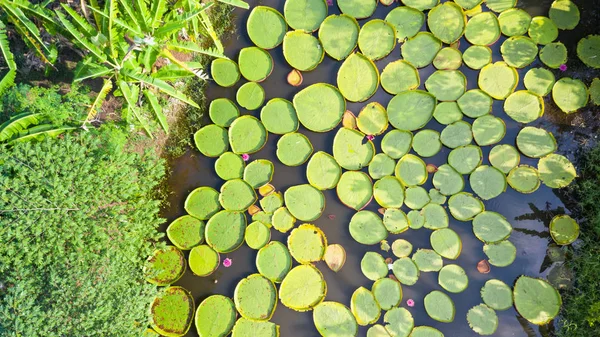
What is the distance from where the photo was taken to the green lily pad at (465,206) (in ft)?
14.6

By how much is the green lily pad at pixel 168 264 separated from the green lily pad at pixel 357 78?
2.86m

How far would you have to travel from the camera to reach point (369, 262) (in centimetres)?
445

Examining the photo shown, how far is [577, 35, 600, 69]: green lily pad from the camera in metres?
4.62

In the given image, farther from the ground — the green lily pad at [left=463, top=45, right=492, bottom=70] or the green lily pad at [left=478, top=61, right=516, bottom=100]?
the green lily pad at [left=463, top=45, right=492, bottom=70]

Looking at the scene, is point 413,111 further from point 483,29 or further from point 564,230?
point 564,230

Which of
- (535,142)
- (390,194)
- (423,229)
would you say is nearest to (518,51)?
(535,142)

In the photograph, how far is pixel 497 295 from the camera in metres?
4.43

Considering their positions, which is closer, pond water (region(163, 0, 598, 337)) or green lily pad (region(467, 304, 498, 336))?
green lily pad (region(467, 304, 498, 336))

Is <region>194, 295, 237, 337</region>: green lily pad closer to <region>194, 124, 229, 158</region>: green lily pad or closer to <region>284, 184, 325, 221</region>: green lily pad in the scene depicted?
<region>284, 184, 325, 221</region>: green lily pad

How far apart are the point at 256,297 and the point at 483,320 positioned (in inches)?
108

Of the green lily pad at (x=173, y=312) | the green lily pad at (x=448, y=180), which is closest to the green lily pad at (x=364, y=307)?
the green lily pad at (x=448, y=180)

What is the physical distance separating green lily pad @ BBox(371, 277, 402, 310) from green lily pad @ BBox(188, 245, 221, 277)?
1.97 m

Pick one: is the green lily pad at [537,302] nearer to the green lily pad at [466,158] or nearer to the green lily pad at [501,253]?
the green lily pad at [501,253]

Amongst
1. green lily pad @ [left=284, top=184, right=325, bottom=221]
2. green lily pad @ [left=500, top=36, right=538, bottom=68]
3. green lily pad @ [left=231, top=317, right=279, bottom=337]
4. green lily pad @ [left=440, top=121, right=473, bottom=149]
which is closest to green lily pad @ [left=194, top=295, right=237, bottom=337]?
green lily pad @ [left=231, top=317, right=279, bottom=337]
